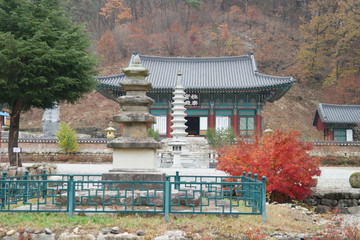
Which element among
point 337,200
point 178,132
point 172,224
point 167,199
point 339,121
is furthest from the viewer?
point 339,121

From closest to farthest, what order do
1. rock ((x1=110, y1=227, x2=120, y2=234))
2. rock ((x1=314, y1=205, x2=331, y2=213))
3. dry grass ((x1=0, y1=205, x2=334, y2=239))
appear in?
rock ((x1=110, y1=227, x2=120, y2=234)) < dry grass ((x1=0, y1=205, x2=334, y2=239)) < rock ((x1=314, y1=205, x2=331, y2=213))

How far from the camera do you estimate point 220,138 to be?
96.2ft

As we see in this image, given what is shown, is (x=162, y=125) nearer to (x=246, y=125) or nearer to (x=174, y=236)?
(x=246, y=125)

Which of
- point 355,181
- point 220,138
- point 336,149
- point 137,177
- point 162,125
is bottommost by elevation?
point 355,181

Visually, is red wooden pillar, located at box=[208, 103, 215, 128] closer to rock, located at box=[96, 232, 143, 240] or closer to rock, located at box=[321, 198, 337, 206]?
rock, located at box=[321, 198, 337, 206]

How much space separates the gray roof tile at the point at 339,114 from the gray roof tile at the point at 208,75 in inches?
289

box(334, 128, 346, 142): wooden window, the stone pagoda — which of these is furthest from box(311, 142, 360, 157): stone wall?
the stone pagoda

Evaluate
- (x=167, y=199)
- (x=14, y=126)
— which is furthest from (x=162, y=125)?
(x=167, y=199)

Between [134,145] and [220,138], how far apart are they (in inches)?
774

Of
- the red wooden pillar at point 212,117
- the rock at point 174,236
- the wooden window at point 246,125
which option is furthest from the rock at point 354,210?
the red wooden pillar at point 212,117

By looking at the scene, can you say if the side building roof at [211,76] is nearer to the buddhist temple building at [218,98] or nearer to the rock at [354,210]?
the buddhist temple building at [218,98]

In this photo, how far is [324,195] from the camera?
1507cm

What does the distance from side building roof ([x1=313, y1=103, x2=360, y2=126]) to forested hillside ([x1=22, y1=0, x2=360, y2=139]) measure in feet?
21.4

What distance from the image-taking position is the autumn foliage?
12641mm
